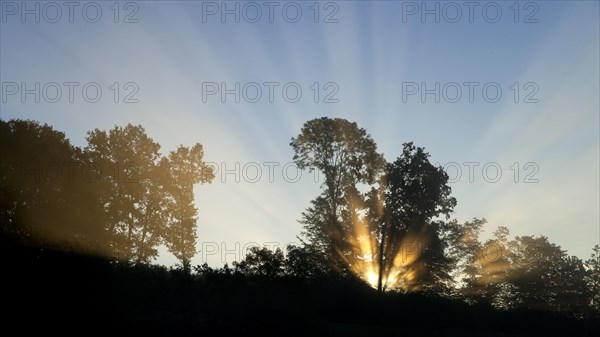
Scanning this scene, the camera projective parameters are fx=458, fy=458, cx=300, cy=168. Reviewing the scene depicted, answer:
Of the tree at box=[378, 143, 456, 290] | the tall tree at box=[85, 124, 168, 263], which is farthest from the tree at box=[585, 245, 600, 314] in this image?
the tall tree at box=[85, 124, 168, 263]

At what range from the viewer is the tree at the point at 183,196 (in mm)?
43406

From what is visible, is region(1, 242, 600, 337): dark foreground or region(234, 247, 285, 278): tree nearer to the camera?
region(1, 242, 600, 337): dark foreground

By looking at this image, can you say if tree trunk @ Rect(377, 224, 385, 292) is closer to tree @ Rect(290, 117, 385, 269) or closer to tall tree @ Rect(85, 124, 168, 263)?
tree @ Rect(290, 117, 385, 269)

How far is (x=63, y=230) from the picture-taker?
37.7m

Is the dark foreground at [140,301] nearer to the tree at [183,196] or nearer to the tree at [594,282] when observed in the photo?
the tree at [183,196]

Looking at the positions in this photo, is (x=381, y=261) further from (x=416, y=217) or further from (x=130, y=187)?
(x=130, y=187)

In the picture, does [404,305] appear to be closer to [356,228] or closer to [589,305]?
[356,228]

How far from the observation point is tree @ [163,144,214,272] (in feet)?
142

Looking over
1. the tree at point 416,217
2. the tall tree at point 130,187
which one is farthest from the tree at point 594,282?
the tall tree at point 130,187

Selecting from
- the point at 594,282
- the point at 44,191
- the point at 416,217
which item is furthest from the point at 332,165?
the point at 594,282

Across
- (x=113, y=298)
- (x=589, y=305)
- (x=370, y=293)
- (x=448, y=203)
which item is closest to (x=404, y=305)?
(x=370, y=293)

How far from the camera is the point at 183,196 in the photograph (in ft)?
147

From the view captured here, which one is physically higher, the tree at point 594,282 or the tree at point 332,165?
the tree at point 332,165

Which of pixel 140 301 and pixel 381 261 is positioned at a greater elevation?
pixel 381 261
